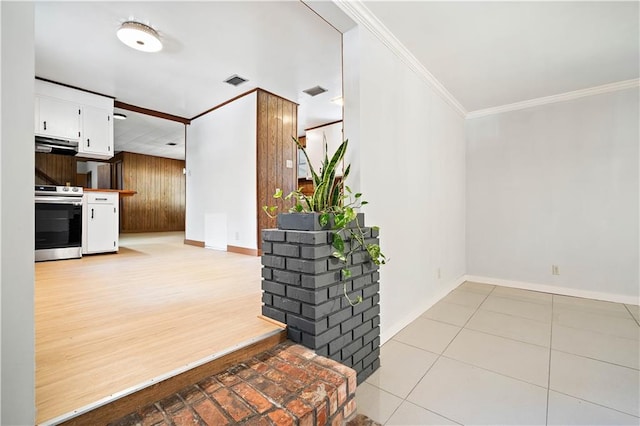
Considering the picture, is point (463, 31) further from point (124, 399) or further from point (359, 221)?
point (124, 399)

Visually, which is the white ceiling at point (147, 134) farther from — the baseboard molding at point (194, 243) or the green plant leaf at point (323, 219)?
the green plant leaf at point (323, 219)

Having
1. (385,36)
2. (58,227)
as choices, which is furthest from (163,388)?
(58,227)

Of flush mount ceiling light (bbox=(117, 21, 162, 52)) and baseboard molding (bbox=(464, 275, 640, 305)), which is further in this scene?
baseboard molding (bbox=(464, 275, 640, 305))

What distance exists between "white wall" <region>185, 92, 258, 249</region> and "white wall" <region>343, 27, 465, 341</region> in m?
2.20

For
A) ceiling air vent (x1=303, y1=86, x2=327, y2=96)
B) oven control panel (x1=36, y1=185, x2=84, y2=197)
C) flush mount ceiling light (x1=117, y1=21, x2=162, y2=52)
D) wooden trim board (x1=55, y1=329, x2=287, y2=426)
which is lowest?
wooden trim board (x1=55, y1=329, x2=287, y2=426)

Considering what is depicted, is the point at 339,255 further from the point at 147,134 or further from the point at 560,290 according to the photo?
the point at 147,134

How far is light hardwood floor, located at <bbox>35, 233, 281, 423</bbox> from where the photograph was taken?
1.00m

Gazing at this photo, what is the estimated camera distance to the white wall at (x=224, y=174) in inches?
156

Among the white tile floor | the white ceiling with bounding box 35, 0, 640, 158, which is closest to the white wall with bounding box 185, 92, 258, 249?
the white ceiling with bounding box 35, 0, 640, 158

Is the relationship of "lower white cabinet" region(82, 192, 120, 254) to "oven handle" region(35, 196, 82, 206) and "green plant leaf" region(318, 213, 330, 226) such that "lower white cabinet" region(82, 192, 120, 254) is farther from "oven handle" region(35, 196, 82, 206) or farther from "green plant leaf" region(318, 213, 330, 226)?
"green plant leaf" region(318, 213, 330, 226)

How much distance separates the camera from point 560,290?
Answer: 3.24m

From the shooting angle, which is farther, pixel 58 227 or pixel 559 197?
pixel 58 227

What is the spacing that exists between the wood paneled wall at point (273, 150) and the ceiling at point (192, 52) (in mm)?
190

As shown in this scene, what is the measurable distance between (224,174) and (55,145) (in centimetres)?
217
